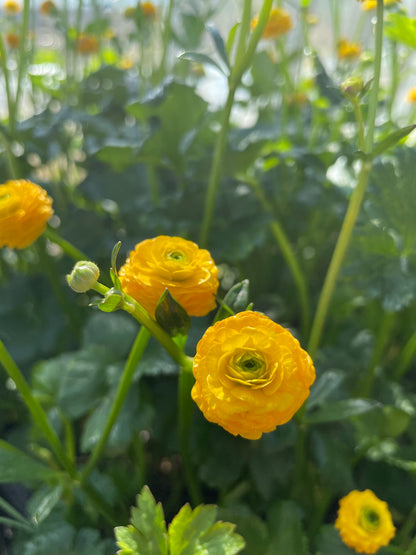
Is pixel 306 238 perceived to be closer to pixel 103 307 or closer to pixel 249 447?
pixel 249 447

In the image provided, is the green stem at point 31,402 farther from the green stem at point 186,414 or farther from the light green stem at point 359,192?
the light green stem at point 359,192

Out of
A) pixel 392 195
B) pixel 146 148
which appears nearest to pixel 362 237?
pixel 392 195

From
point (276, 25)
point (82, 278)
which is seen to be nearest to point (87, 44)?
point (276, 25)

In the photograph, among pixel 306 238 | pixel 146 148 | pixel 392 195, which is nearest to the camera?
pixel 392 195

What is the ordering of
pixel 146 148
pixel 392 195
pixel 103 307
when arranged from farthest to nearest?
1. pixel 146 148
2. pixel 392 195
3. pixel 103 307

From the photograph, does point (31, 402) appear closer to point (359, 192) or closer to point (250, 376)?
point (250, 376)

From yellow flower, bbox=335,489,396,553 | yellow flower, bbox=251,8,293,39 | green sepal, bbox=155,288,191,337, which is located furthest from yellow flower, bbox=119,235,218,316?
yellow flower, bbox=251,8,293,39
